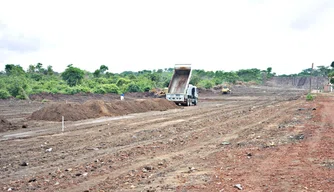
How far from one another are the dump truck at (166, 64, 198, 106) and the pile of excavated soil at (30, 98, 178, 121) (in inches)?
122

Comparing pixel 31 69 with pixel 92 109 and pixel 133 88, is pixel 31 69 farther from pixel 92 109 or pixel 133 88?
pixel 92 109

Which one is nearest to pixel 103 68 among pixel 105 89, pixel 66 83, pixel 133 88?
pixel 66 83

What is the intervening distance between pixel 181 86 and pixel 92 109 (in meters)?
12.3

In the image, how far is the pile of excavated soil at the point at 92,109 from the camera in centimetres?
2034

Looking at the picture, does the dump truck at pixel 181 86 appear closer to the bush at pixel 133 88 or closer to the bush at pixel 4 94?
Result: the bush at pixel 4 94

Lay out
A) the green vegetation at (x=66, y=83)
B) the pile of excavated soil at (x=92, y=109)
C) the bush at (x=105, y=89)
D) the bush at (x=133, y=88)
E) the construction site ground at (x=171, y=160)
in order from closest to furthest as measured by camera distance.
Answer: the construction site ground at (x=171, y=160) < the pile of excavated soil at (x=92, y=109) < the green vegetation at (x=66, y=83) < the bush at (x=105, y=89) < the bush at (x=133, y=88)

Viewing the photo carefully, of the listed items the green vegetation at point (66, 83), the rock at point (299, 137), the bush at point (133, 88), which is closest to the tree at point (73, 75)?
the green vegetation at point (66, 83)

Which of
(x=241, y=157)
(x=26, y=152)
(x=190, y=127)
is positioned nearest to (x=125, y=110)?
(x=190, y=127)

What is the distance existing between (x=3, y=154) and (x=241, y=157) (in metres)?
7.37

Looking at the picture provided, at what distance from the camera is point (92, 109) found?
896 inches

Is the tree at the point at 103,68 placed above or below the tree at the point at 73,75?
above

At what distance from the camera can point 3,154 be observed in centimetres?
1000

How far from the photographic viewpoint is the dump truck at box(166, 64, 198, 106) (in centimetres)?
3234

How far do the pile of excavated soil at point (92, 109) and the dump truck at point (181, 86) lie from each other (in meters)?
3.09
